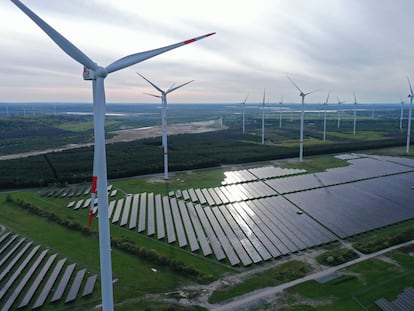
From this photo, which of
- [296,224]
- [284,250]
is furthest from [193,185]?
[284,250]

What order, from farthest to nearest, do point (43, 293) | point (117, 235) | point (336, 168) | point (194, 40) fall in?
point (336, 168), point (117, 235), point (43, 293), point (194, 40)

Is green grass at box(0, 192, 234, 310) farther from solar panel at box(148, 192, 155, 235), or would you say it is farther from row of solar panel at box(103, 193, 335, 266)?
row of solar panel at box(103, 193, 335, 266)

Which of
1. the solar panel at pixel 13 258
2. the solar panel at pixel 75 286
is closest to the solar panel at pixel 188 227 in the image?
the solar panel at pixel 75 286

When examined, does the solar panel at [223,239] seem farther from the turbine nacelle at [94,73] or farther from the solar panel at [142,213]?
the turbine nacelle at [94,73]

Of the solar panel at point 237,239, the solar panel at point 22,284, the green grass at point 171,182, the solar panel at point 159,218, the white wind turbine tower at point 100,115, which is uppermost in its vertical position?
the white wind turbine tower at point 100,115

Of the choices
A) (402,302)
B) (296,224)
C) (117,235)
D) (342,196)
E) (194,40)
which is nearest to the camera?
(194,40)

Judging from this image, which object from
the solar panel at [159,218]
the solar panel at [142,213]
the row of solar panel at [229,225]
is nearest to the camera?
the row of solar panel at [229,225]

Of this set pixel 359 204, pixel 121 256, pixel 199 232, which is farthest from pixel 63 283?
pixel 359 204

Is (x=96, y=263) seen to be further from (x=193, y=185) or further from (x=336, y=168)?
(x=336, y=168)
